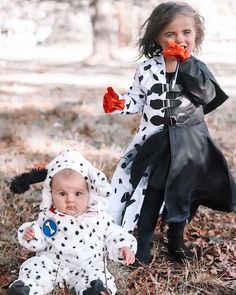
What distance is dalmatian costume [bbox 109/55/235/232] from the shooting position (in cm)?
312

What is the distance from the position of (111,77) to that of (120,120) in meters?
3.12

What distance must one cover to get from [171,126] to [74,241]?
2.46 feet

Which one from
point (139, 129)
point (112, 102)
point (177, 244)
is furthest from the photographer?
point (177, 244)

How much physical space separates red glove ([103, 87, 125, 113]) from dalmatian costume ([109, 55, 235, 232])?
4 cm

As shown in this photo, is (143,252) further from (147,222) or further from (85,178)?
(85,178)

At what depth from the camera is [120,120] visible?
679 cm

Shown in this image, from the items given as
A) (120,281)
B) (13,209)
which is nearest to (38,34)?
(13,209)

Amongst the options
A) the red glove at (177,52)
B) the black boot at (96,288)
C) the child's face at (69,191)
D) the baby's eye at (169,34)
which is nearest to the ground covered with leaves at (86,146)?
the black boot at (96,288)

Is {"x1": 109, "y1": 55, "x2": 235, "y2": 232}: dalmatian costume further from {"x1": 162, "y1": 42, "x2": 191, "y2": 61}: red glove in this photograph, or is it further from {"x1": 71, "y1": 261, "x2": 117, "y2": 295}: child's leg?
{"x1": 71, "y1": 261, "x2": 117, "y2": 295}: child's leg

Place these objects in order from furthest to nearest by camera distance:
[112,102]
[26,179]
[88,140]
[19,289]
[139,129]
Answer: [88,140]
[139,129]
[112,102]
[26,179]
[19,289]

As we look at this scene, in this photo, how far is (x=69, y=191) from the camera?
9.37ft

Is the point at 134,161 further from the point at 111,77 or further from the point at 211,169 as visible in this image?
the point at 111,77

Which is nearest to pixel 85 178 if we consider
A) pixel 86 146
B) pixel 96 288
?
pixel 96 288

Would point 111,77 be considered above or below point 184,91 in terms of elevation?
below
